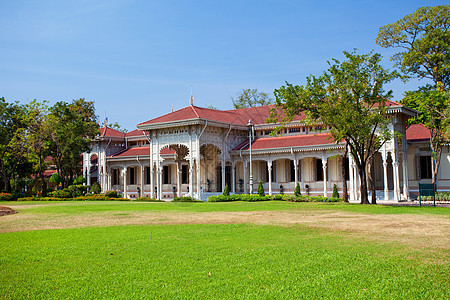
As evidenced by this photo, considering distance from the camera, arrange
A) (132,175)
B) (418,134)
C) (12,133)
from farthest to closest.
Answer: (132,175) < (12,133) < (418,134)

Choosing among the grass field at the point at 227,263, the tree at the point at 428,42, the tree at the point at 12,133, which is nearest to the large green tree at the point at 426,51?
the tree at the point at 428,42

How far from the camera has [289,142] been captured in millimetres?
35594

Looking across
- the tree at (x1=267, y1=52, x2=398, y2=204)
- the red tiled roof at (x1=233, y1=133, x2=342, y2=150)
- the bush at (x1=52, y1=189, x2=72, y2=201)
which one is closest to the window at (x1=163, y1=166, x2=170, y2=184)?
the red tiled roof at (x1=233, y1=133, x2=342, y2=150)

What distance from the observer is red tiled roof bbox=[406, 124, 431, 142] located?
3331cm

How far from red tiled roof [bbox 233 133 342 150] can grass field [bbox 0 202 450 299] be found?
20.6 metres

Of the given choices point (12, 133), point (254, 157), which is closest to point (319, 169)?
point (254, 157)

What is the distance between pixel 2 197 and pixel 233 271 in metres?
35.7

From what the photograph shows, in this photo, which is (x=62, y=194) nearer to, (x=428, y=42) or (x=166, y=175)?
(x=166, y=175)

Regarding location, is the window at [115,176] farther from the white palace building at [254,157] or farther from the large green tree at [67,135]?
the large green tree at [67,135]

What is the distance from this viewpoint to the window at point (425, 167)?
32.7 meters

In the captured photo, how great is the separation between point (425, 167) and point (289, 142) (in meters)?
10.3

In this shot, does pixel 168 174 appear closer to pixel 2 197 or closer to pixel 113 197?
pixel 113 197

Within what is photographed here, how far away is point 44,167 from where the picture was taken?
44125mm

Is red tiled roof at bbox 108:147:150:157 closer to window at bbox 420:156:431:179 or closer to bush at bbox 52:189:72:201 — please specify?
bush at bbox 52:189:72:201
